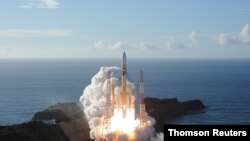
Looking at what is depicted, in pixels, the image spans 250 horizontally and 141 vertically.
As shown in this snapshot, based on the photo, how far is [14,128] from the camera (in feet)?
372

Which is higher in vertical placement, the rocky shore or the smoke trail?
the smoke trail

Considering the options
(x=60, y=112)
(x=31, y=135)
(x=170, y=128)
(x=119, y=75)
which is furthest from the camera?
(x=60, y=112)

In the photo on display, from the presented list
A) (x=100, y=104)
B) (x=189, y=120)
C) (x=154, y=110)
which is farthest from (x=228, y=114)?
(x=100, y=104)

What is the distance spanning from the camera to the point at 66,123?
133m

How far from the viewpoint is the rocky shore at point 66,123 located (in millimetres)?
110312

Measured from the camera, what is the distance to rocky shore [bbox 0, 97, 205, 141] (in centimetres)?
A: 11031

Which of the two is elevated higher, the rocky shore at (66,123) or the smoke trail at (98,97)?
the smoke trail at (98,97)

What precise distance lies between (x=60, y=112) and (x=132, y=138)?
93.7 m

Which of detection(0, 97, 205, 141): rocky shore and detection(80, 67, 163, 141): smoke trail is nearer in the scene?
detection(80, 67, 163, 141): smoke trail

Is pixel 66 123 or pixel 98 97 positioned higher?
pixel 98 97

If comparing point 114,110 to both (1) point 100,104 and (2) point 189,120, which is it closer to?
(1) point 100,104

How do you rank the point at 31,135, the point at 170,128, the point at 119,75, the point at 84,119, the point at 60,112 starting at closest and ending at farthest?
the point at 170,128
the point at 119,75
the point at 31,135
the point at 84,119
the point at 60,112

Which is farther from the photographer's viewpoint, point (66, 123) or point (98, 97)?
point (66, 123)

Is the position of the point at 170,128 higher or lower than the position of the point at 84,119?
higher
